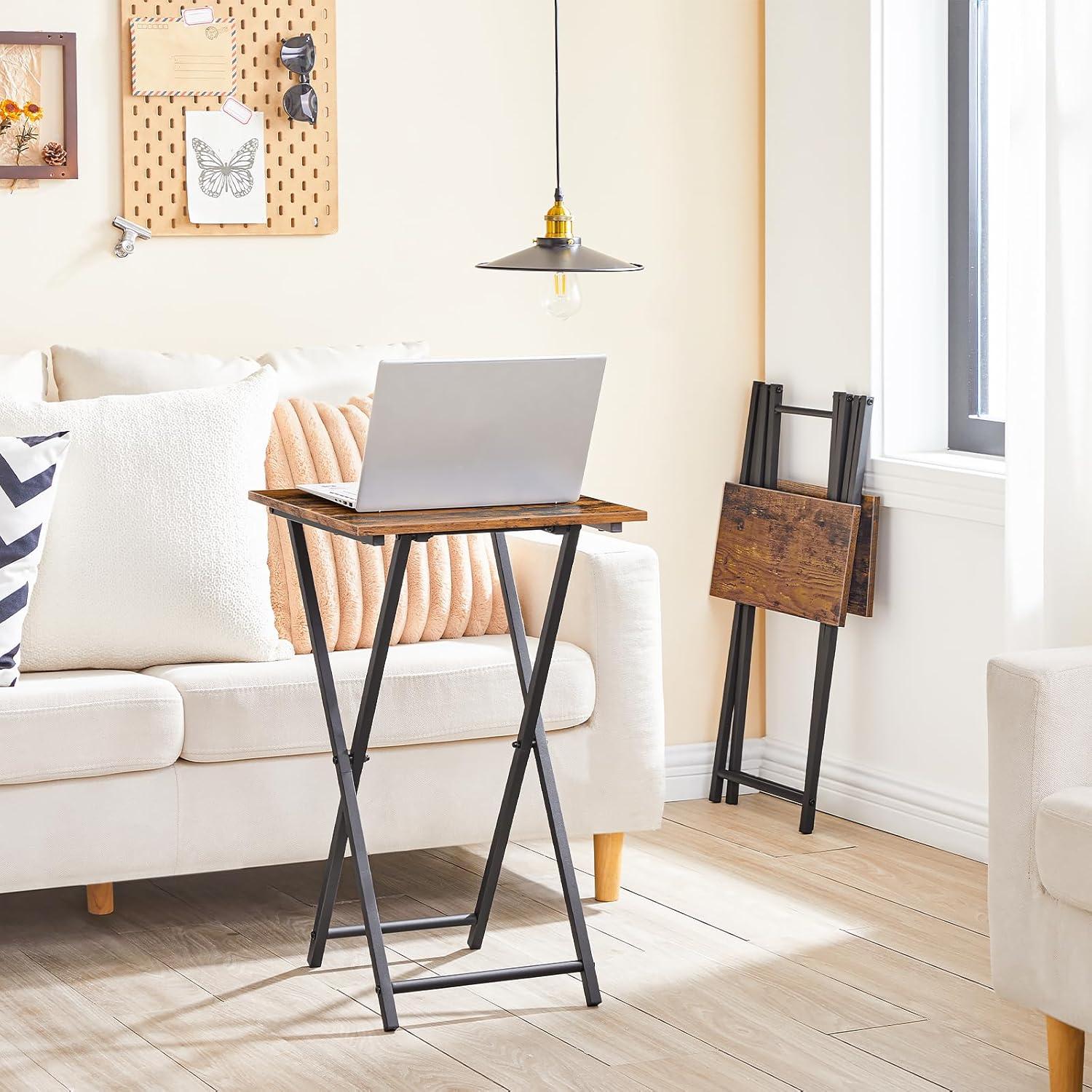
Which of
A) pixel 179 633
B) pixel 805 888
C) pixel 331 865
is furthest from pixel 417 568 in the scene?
pixel 805 888

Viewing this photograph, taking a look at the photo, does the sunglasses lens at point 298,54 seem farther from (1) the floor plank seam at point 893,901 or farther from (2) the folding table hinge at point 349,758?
(1) the floor plank seam at point 893,901

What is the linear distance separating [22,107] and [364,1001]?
6.34 feet

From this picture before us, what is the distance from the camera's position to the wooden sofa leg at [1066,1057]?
8.00 ft

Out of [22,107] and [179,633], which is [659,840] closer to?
[179,633]

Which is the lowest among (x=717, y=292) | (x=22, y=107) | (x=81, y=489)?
(x=81, y=489)

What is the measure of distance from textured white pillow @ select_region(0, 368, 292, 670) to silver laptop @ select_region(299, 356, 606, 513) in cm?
64

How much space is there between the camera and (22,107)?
3.58 meters

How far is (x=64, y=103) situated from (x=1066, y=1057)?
8.58 feet

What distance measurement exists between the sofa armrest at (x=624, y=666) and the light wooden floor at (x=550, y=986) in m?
0.23

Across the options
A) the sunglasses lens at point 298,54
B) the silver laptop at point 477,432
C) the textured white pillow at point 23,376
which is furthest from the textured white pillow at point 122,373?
the silver laptop at point 477,432

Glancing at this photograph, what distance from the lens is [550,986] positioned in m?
2.94

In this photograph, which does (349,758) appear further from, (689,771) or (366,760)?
(689,771)

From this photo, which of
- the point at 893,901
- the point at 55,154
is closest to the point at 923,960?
the point at 893,901

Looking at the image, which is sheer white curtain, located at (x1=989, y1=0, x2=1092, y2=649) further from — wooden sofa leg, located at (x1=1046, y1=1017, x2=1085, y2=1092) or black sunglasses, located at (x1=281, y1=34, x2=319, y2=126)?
black sunglasses, located at (x1=281, y1=34, x2=319, y2=126)
